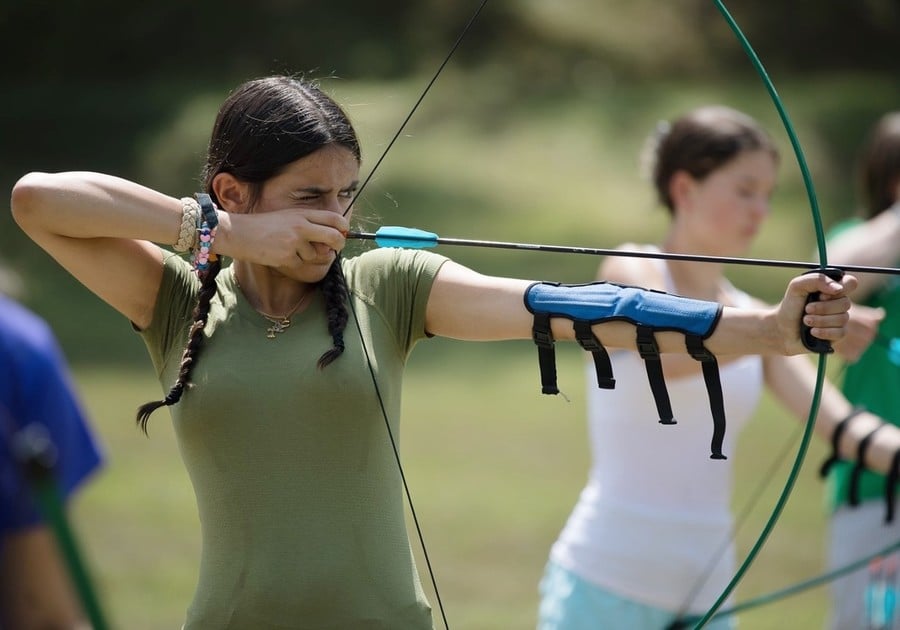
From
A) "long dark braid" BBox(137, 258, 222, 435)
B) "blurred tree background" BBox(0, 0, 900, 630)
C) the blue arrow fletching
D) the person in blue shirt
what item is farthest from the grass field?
the person in blue shirt

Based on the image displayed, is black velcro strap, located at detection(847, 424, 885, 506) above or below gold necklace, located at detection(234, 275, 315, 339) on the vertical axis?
below

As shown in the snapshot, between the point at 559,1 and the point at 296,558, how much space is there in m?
17.3

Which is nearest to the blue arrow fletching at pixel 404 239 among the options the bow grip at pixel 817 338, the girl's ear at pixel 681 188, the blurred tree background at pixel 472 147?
the bow grip at pixel 817 338

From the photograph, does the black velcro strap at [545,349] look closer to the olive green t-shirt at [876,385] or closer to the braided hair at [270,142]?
the braided hair at [270,142]

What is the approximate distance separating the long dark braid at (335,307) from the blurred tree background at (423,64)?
11.8 m

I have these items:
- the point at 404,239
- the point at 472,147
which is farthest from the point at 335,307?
the point at 472,147

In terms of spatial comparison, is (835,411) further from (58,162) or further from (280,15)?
(280,15)

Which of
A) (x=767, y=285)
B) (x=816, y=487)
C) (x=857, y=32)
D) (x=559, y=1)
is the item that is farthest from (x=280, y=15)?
(x=816, y=487)

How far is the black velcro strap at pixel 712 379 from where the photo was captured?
1872 millimetres

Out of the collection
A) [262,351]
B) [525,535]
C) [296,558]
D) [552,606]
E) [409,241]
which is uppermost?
[409,241]

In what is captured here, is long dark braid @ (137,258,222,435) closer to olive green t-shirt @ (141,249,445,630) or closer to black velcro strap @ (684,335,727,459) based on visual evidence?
olive green t-shirt @ (141,249,445,630)

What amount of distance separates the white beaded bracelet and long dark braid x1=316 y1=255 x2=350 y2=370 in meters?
0.20

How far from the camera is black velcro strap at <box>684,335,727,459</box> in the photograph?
187cm

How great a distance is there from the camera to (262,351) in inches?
74.2
